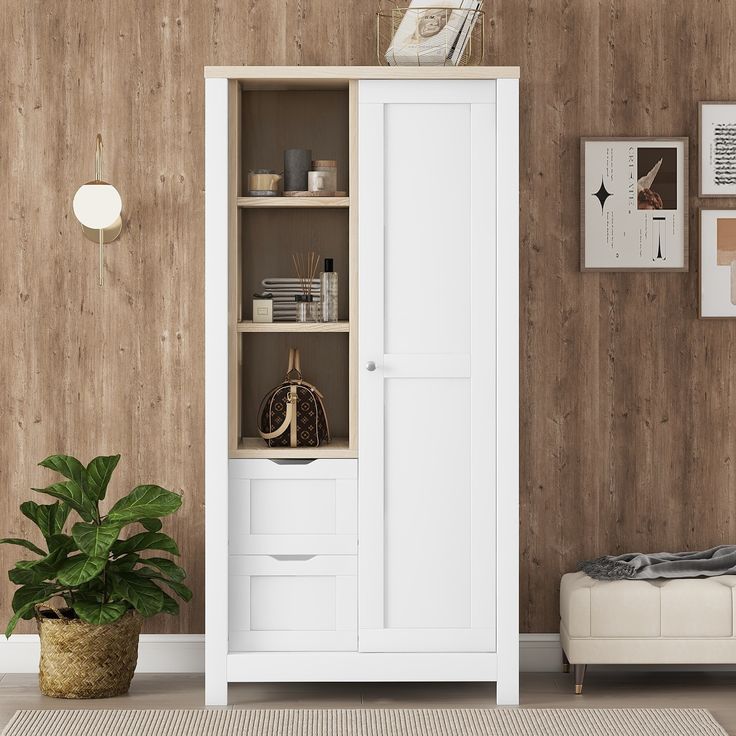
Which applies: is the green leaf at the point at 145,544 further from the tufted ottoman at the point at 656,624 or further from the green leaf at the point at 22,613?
the tufted ottoman at the point at 656,624

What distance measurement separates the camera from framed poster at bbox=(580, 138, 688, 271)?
333 cm

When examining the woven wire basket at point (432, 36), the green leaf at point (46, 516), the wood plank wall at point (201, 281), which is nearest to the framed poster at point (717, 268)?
the wood plank wall at point (201, 281)

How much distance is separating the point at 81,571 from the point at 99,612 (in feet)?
0.53

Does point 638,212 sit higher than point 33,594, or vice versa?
point 638,212

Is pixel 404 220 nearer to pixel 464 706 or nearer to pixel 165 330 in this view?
A: pixel 165 330

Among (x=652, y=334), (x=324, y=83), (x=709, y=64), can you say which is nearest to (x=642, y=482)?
(x=652, y=334)

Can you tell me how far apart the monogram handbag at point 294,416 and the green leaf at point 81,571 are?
25.5 inches

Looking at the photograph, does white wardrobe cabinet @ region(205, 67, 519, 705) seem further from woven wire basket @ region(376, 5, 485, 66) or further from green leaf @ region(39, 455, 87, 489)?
green leaf @ region(39, 455, 87, 489)

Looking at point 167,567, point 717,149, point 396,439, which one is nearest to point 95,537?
point 167,567

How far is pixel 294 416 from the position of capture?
305 centimetres

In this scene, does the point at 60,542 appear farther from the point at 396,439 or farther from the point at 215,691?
the point at 396,439

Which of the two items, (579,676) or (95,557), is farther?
(579,676)

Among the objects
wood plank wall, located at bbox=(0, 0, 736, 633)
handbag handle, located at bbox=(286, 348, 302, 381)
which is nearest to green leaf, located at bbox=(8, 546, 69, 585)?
wood plank wall, located at bbox=(0, 0, 736, 633)

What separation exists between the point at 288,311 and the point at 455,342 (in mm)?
591
